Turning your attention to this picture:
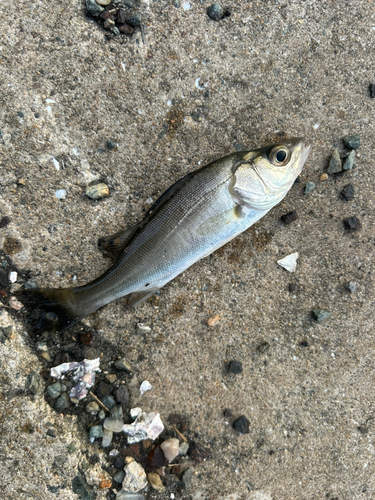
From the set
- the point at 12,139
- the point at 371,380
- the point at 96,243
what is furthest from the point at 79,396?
the point at 371,380

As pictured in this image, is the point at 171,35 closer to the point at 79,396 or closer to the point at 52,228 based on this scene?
the point at 52,228

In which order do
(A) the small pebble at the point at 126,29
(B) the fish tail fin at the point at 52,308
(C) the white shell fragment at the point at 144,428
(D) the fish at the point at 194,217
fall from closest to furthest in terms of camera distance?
(D) the fish at the point at 194,217 < (B) the fish tail fin at the point at 52,308 < (C) the white shell fragment at the point at 144,428 < (A) the small pebble at the point at 126,29

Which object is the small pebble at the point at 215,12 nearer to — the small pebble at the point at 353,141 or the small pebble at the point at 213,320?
the small pebble at the point at 353,141

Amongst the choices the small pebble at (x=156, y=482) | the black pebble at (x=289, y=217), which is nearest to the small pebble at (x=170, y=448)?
the small pebble at (x=156, y=482)

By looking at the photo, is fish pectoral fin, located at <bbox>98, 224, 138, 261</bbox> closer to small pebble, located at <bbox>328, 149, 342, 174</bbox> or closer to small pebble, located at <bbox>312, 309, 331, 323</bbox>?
small pebble, located at <bbox>312, 309, 331, 323</bbox>

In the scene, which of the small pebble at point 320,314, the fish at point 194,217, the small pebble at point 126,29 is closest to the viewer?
the fish at point 194,217

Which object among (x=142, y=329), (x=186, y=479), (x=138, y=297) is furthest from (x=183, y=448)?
(x=138, y=297)
